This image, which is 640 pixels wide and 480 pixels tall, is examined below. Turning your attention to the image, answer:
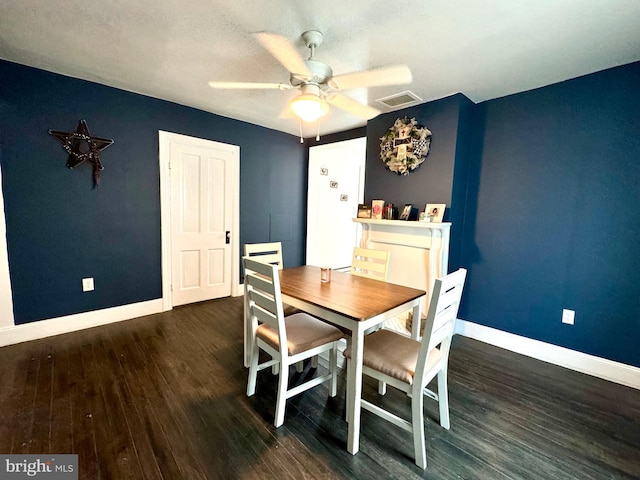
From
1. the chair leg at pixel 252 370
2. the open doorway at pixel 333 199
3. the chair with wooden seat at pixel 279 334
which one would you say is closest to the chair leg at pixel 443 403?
the chair with wooden seat at pixel 279 334

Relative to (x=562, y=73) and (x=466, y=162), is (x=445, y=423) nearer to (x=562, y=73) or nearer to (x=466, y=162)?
(x=466, y=162)

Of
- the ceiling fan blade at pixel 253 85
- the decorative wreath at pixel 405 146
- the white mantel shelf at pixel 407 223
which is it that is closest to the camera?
the ceiling fan blade at pixel 253 85

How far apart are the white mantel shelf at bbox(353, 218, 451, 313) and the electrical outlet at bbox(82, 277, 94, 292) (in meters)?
3.02

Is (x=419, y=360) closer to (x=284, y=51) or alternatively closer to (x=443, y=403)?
(x=443, y=403)

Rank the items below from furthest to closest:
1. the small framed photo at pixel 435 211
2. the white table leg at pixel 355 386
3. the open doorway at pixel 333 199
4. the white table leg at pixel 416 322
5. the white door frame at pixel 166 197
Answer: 1. the open doorway at pixel 333 199
2. the white door frame at pixel 166 197
3. the small framed photo at pixel 435 211
4. the white table leg at pixel 416 322
5. the white table leg at pixel 355 386

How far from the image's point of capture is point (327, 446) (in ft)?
5.20

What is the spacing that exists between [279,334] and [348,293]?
522mm

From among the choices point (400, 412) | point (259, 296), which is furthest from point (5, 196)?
point (400, 412)

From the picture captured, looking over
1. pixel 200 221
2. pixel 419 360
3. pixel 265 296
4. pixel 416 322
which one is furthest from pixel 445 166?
pixel 200 221

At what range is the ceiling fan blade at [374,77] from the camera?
1709mm

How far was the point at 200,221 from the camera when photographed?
372cm

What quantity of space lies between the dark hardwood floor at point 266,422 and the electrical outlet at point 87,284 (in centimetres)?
62

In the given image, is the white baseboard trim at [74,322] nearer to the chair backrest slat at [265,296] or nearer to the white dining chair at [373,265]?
the chair backrest slat at [265,296]

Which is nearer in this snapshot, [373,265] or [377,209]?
[373,265]
